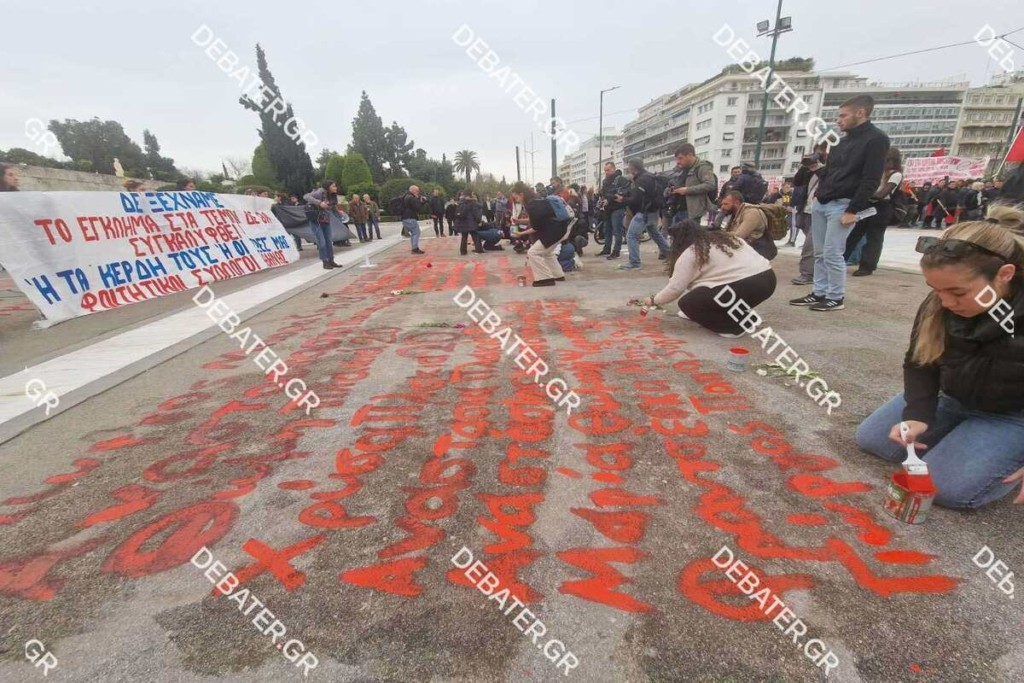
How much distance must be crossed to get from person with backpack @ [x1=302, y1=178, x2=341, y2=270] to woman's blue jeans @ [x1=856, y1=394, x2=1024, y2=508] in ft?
30.7

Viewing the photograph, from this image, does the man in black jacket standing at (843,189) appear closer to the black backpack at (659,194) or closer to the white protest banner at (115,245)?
the black backpack at (659,194)

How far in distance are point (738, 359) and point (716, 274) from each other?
0.87 m

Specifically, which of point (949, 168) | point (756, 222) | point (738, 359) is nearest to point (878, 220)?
point (756, 222)

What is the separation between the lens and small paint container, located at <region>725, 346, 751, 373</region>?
133 inches

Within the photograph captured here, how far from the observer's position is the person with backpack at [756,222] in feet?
16.1

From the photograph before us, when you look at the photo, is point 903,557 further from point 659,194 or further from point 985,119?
point 985,119

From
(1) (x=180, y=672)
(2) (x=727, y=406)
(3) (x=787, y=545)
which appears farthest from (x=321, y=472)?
(2) (x=727, y=406)

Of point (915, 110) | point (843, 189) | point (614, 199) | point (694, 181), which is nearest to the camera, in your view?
point (843, 189)

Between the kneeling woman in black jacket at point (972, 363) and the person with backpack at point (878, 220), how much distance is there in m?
4.08

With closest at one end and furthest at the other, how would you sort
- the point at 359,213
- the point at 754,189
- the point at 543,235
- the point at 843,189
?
the point at 843,189, the point at 543,235, the point at 754,189, the point at 359,213

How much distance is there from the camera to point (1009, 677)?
47.6 inches

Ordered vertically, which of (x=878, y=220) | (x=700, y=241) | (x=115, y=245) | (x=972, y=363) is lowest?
(x=972, y=363)
